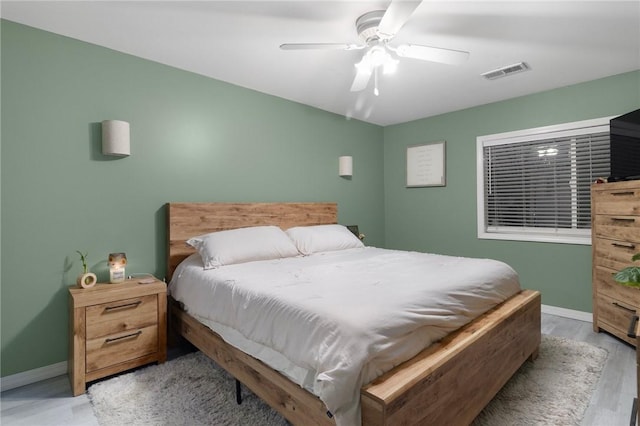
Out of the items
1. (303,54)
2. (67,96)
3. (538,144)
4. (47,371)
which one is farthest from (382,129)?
(47,371)

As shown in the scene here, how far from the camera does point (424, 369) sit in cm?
133

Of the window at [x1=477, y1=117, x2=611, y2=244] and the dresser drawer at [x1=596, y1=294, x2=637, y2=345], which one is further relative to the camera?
the window at [x1=477, y1=117, x2=611, y2=244]

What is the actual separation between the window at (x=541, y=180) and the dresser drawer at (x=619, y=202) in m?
0.48

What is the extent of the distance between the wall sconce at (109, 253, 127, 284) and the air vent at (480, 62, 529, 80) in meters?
3.41

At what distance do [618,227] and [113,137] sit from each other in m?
4.01

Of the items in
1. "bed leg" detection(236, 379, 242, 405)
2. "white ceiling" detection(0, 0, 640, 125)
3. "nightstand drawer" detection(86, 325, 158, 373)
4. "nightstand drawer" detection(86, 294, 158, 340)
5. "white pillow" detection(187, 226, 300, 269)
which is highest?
"white ceiling" detection(0, 0, 640, 125)

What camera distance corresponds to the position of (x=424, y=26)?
7.32 feet

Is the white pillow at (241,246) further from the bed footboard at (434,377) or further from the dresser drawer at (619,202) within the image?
the dresser drawer at (619,202)

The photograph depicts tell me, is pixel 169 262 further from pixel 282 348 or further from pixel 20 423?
pixel 282 348

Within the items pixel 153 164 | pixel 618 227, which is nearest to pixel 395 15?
pixel 153 164

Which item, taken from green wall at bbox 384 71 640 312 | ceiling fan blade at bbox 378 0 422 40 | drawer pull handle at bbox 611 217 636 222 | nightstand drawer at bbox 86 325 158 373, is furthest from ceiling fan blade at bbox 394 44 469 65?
nightstand drawer at bbox 86 325 158 373

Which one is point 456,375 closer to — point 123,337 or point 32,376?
point 123,337

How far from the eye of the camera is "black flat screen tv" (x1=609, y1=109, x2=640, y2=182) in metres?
2.72

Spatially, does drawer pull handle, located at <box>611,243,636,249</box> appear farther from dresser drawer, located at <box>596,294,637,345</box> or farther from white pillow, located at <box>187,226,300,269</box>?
white pillow, located at <box>187,226,300,269</box>
